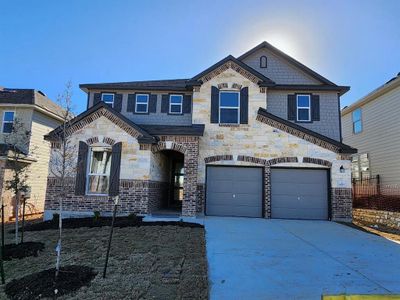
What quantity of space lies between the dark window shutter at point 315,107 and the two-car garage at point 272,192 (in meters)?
3.11

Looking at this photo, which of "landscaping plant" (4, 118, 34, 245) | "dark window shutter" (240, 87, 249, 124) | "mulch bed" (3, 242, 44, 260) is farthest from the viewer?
"dark window shutter" (240, 87, 249, 124)

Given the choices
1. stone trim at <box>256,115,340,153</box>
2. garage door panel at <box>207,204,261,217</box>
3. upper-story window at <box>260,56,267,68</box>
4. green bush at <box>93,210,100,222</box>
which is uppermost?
upper-story window at <box>260,56,267,68</box>

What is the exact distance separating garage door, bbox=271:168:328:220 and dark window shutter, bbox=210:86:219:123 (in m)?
3.61

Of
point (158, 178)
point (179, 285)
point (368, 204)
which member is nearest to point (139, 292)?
point (179, 285)

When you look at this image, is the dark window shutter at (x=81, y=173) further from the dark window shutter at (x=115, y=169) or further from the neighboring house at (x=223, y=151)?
the dark window shutter at (x=115, y=169)

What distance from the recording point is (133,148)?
1314 cm

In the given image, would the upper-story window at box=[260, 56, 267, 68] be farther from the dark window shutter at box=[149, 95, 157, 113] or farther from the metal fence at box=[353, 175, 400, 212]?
the metal fence at box=[353, 175, 400, 212]

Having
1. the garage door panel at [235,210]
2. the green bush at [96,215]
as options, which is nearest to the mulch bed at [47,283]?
the green bush at [96,215]

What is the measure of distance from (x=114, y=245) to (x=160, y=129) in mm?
6885

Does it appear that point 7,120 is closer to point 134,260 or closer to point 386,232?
point 134,260

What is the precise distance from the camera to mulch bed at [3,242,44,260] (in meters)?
7.31

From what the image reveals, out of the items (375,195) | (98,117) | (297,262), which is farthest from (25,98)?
(375,195)

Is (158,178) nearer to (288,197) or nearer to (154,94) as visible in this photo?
(154,94)

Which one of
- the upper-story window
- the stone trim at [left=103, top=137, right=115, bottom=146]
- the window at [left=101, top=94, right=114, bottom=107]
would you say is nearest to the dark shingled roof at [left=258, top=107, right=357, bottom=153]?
the upper-story window
